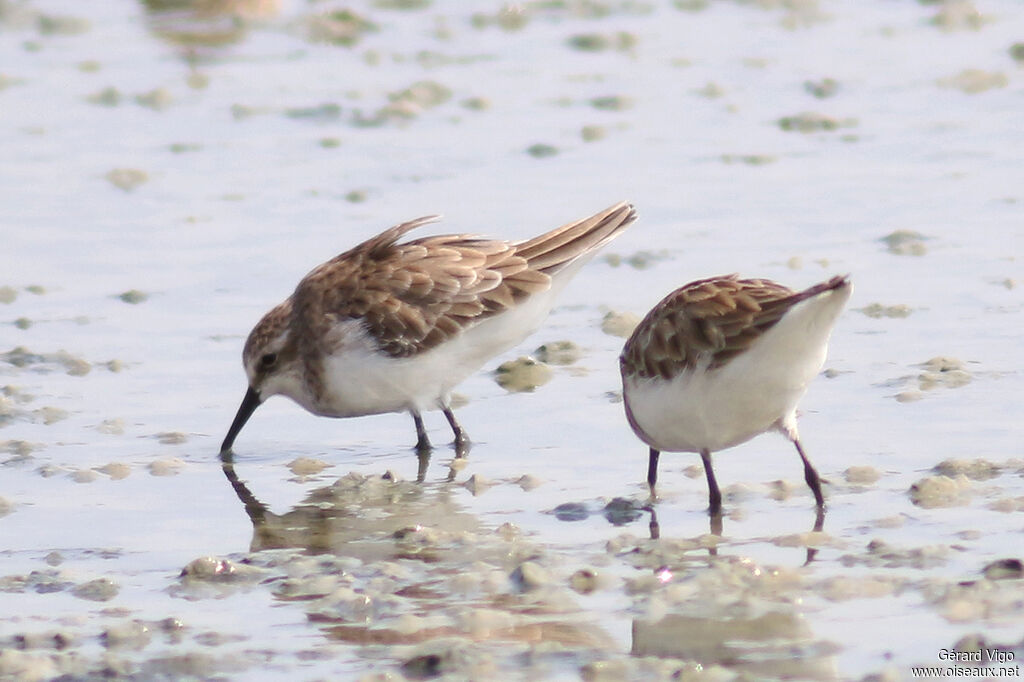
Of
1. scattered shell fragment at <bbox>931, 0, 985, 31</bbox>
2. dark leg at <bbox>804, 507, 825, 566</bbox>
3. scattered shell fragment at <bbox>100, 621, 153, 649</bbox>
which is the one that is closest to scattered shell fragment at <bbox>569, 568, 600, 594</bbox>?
dark leg at <bbox>804, 507, 825, 566</bbox>

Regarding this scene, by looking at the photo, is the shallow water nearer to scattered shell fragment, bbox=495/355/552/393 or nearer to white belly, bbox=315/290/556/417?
scattered shell fragment, bbox=495/355/552/393

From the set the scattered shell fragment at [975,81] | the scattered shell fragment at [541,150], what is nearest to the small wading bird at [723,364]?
the scattered shell fragment at [541,150]

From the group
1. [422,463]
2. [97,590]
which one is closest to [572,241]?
[422,463]

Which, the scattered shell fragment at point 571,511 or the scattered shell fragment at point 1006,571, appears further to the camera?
the scattered shell fragment at point 571,511

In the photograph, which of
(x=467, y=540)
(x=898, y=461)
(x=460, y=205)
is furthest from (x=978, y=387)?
(x=460, y=205)

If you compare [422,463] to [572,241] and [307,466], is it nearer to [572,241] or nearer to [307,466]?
[307,466]

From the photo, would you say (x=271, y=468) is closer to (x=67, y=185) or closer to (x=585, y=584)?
(x=585, y=584)

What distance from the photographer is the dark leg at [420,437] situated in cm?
935

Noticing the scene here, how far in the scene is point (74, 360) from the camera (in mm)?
10562

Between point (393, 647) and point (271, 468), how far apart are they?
3.03 meters

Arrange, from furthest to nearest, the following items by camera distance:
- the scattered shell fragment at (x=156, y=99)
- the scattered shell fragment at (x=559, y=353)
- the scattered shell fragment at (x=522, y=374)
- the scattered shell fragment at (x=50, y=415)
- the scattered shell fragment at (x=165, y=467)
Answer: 1. the scattered shell fragment at (x=156, y=99)
2. the scattered shell fragment at (x=559, y=353)
3. the scattered shell fragment at (x=522, y=374)
4. the scattered shell fragment at (x=50, y=415)
5. the scattered shell fragment at (x=165, y=467)

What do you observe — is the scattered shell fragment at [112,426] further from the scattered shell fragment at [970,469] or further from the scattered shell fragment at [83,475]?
the scattered shell fragment at [970,469]

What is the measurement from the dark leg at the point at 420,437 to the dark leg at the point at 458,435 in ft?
0.49

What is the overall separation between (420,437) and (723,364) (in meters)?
2.54
